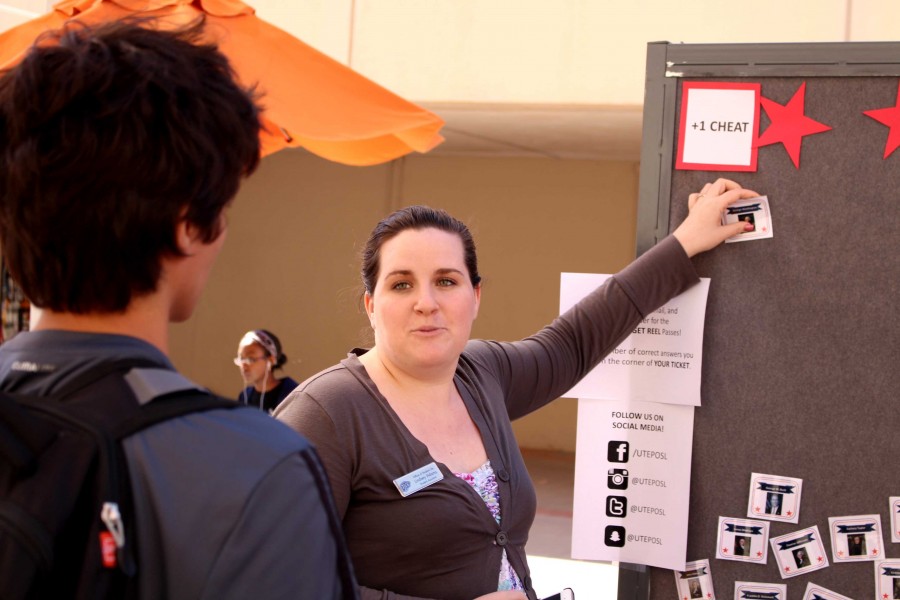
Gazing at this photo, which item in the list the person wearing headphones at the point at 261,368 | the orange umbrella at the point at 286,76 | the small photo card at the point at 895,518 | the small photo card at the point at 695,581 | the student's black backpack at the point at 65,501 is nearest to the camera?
the student's black backpack at the point at 65,501

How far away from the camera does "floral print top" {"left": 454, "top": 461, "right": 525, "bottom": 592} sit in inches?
71.2

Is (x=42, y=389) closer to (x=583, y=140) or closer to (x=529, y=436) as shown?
(x=583, y=140)

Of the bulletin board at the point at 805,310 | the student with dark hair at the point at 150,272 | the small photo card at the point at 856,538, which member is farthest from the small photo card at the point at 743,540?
the student with dark hair at the point at 150,272

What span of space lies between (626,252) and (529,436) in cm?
232

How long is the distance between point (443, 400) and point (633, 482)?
0.51 meters

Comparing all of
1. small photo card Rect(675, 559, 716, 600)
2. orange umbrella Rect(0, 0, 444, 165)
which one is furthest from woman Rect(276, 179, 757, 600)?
orange umbrella Rect(0, 0, 444, 165)

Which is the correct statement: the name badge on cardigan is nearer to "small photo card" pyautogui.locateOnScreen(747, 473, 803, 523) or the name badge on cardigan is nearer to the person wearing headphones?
"small photo card" pyautogui.locateOnScreen(747, 473, 803, 523)

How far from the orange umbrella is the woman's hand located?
152cm

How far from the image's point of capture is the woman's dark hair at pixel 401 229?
1.99 m

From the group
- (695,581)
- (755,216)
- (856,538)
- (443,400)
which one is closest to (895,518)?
(856,538)

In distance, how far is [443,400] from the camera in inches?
76.7

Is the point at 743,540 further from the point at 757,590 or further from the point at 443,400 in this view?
the point at 443,400

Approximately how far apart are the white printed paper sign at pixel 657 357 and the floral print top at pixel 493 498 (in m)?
0.44

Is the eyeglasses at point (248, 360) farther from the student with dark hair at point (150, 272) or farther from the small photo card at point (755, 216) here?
the student with dark hair at point (150, 272)
